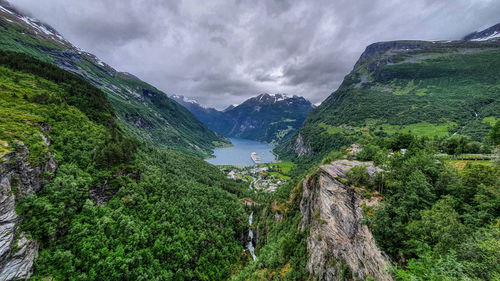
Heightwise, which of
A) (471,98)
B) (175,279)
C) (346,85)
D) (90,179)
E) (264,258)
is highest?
(346,85)

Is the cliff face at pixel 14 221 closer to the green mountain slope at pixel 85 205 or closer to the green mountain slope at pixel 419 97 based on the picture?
the green mountain slope at pixel 85 205

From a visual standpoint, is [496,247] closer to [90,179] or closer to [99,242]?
[99,242]

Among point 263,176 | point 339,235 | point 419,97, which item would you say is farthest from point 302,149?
point 339,235

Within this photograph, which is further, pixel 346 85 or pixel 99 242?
pixel 346 85

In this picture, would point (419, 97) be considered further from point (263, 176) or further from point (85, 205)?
point (85, 205)

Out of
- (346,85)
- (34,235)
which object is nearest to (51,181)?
(34,235)

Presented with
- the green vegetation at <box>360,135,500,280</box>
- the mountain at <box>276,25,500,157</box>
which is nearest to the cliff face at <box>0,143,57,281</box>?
the green vegetation at <box>360,135,500,280</box>

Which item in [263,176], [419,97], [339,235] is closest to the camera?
[339,235]

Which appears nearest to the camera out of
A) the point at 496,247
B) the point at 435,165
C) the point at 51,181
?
the point at 496,247

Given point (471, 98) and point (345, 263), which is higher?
point (471, 98)
